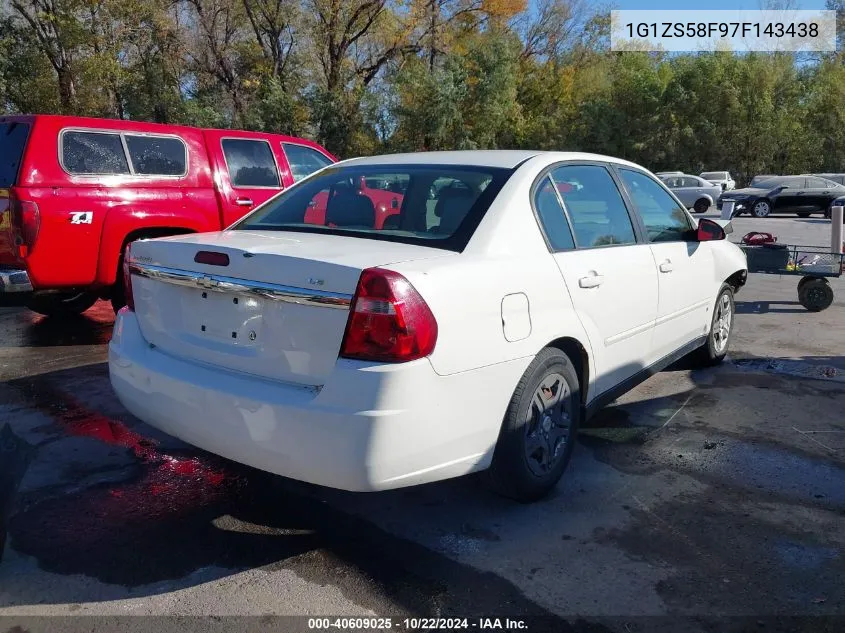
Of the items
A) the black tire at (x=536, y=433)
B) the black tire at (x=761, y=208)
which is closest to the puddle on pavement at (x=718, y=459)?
the black tire at (x=536, y=433)

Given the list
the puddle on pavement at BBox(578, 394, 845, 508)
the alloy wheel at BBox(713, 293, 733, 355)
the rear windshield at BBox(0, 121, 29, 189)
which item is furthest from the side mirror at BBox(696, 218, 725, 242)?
the rear windshield at BBox(0, 121, 29, 189)

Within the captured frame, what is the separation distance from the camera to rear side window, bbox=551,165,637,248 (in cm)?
396

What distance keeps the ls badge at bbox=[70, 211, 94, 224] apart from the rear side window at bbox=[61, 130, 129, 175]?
1.22 feet

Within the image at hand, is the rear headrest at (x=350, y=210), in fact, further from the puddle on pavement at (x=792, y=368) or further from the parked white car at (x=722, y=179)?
the parked white car at (x=722, y=179)

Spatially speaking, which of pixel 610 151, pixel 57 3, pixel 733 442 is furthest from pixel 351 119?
pixel 733 442

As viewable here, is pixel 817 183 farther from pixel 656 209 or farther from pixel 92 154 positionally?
pixel 92 154

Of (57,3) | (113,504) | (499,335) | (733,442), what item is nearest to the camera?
(499,335)

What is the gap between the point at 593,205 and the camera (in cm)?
419

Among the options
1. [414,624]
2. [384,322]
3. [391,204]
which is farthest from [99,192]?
[414,624]

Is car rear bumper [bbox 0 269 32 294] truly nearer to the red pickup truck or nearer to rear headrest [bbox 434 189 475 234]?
the red pickup truck

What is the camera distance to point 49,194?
619 centimetres

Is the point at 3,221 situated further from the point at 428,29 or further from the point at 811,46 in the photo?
the point at 811,46

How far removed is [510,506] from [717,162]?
42322 millimetres

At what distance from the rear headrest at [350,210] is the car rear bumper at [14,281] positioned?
11.2 ft
